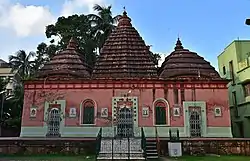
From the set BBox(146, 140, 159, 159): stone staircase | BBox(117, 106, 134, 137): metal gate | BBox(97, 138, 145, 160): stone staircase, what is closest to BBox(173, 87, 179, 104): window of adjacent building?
BBox(117, 106, 134, 137): metal gate

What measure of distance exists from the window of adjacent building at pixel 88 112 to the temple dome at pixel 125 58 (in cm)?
231

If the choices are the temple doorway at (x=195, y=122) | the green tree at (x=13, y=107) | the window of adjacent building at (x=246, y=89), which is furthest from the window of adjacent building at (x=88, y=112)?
the window of adjacent building at (x=246, y=89)

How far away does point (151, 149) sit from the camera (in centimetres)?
1622

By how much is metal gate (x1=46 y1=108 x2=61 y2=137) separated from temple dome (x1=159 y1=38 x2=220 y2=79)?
755 cm

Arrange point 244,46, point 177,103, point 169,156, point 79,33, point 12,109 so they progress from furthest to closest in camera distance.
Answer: point 79,33 < point 12,109 < point 244,46 < point 177,103 < point 169,156

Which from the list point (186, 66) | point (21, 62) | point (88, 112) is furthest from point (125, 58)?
point (21, 62)

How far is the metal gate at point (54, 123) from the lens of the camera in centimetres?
1888

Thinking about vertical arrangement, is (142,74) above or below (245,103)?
above

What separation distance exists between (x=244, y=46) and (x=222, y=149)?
41.0 feet

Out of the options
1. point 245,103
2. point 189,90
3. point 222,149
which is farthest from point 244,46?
point 222,149

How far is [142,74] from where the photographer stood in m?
21.1

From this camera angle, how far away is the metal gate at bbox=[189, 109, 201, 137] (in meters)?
18.9

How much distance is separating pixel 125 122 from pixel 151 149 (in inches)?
135

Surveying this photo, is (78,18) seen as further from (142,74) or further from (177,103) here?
(177,103)
